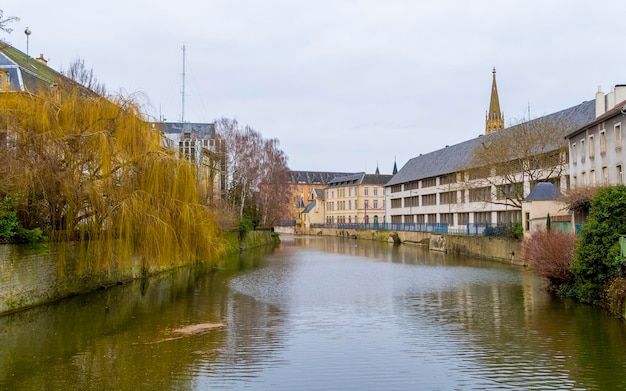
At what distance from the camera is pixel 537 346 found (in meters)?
13.9

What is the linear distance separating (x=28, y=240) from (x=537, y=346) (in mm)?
14653

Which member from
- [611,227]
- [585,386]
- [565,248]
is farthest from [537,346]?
[565,248]

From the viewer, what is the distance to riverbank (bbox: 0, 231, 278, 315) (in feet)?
56.8

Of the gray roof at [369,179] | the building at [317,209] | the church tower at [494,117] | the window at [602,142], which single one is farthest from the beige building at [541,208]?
the building at [317,209]

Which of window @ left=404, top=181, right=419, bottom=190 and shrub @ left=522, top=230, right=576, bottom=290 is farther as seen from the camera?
window @ left=404, top=181, right=419, bottom=190

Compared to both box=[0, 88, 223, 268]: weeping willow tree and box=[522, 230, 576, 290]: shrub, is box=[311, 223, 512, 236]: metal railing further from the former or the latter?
box=[0, 88, 223, 268]: weeping willow tree

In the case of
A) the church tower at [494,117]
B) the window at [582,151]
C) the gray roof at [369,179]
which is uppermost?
the church tower at [494,117]

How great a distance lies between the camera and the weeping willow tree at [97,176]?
18125mm

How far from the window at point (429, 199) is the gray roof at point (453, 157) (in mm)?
2301

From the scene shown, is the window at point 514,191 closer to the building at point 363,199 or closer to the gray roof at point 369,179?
the building at point 363,199

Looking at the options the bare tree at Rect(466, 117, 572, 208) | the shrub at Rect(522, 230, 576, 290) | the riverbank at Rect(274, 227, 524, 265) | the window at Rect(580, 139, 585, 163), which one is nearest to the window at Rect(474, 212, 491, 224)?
the riverbank at Rect(274, 227, 524, 265)

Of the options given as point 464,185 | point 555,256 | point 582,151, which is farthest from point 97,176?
point 464,185

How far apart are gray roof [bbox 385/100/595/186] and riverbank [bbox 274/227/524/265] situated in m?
6.24

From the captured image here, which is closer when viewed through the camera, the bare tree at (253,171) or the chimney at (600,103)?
the chimney at (600,103)
